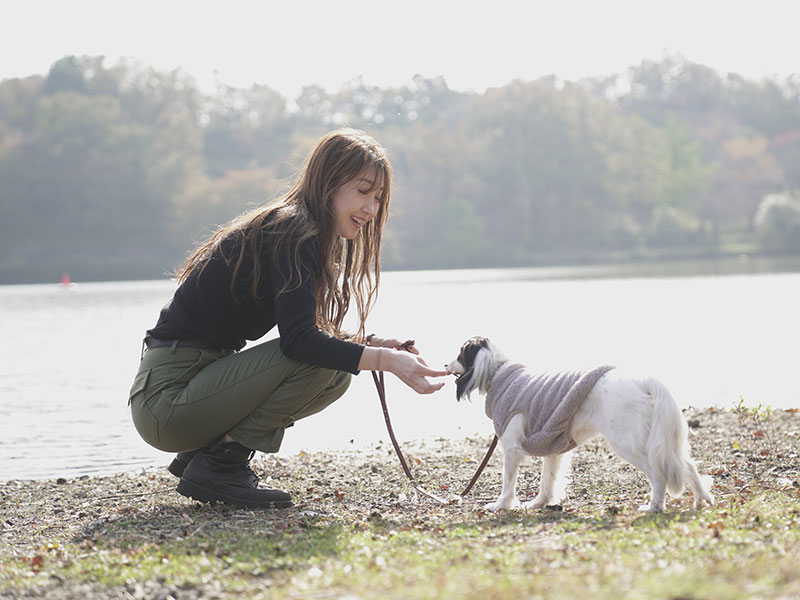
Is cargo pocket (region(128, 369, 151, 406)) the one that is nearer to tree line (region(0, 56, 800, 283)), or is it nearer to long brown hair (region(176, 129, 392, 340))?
long brown hair (region(176, 129, 392, 340))

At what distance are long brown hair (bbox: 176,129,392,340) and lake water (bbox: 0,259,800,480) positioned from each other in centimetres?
221

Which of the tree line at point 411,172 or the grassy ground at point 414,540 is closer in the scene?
the grassy ground at point 414,540

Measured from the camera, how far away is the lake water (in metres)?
8.12

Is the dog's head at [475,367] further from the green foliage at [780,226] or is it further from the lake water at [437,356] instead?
the green foliage at [780,226]

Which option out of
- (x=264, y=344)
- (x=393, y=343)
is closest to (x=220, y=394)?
(x=264, y=344)

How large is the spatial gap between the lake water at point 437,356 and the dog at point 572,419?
1433mm

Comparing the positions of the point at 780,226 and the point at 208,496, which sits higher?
the point at 780,226

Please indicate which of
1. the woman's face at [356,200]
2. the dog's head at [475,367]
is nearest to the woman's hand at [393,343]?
the dog's head at [475,367]

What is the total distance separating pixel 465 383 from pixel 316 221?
1.17 metres

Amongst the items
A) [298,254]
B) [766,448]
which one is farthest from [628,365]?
[298,254]

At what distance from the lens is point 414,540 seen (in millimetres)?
3807

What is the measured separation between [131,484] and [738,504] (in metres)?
3.84

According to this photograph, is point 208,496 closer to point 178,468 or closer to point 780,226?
point 178,468

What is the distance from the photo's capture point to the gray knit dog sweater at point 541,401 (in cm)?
439
